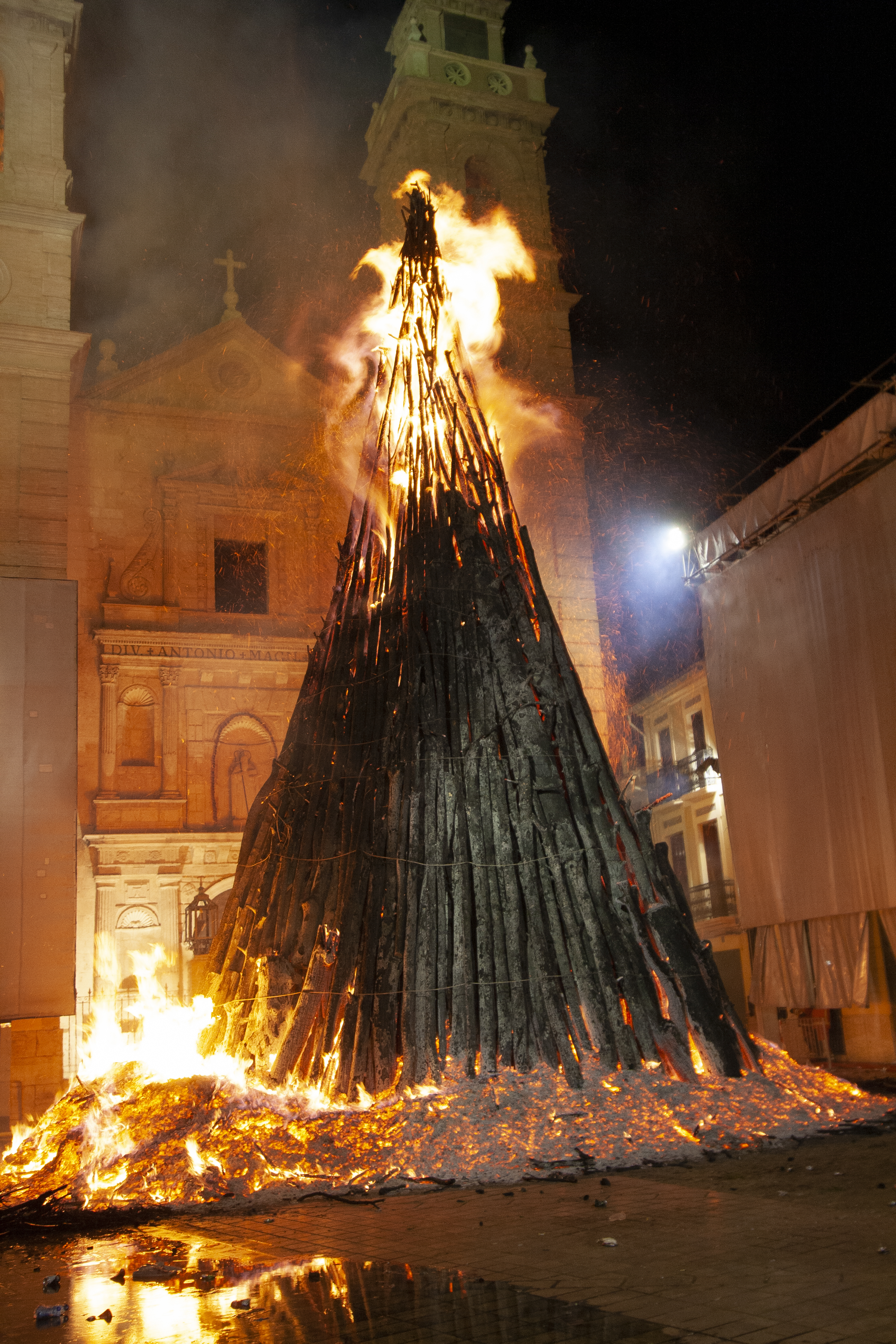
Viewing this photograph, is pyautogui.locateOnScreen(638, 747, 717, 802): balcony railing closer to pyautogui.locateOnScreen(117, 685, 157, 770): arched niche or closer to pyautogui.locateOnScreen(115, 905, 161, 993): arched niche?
pyautogui.locateOnScreen(117, 685, 157, 770): arched niche

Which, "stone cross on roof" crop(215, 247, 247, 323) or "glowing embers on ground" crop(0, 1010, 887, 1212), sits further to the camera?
"stone cross on roof" crop(215, 247, 247, 323)

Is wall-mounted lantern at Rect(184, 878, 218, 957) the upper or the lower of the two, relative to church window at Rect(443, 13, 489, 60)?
Result: lower

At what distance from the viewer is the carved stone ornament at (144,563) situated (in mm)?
22672

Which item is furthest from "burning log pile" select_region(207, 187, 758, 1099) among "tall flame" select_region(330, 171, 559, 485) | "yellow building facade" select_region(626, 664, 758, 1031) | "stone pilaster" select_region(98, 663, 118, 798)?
"yellow building facade" select_region(626, 664, 758, 1031)

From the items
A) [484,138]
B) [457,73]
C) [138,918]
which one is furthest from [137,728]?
[457,73]

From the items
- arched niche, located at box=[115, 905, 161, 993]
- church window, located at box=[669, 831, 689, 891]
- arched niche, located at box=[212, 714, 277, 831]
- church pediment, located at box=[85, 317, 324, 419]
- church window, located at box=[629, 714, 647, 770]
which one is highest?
church pediment, located at box=[85, 317, 324, 419]

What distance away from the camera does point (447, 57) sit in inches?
963

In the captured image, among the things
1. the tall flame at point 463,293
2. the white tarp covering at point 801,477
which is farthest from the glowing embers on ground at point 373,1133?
the white tarp covering at point 801,477

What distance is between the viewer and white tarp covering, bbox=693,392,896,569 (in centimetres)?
1538

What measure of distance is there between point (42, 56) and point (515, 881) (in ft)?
60.6

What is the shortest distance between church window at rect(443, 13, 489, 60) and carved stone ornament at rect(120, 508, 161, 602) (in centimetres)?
1242

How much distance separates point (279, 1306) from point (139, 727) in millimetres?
18217

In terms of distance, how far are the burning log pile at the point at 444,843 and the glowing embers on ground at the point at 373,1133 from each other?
260mm

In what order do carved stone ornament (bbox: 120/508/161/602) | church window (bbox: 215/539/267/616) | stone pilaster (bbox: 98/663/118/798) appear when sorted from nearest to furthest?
stone pilaster (bbox: 98/663/118/798)
carved stone ornament (bbox: 120/508/161/602)
church window (bbox: 215/539/267/616)
